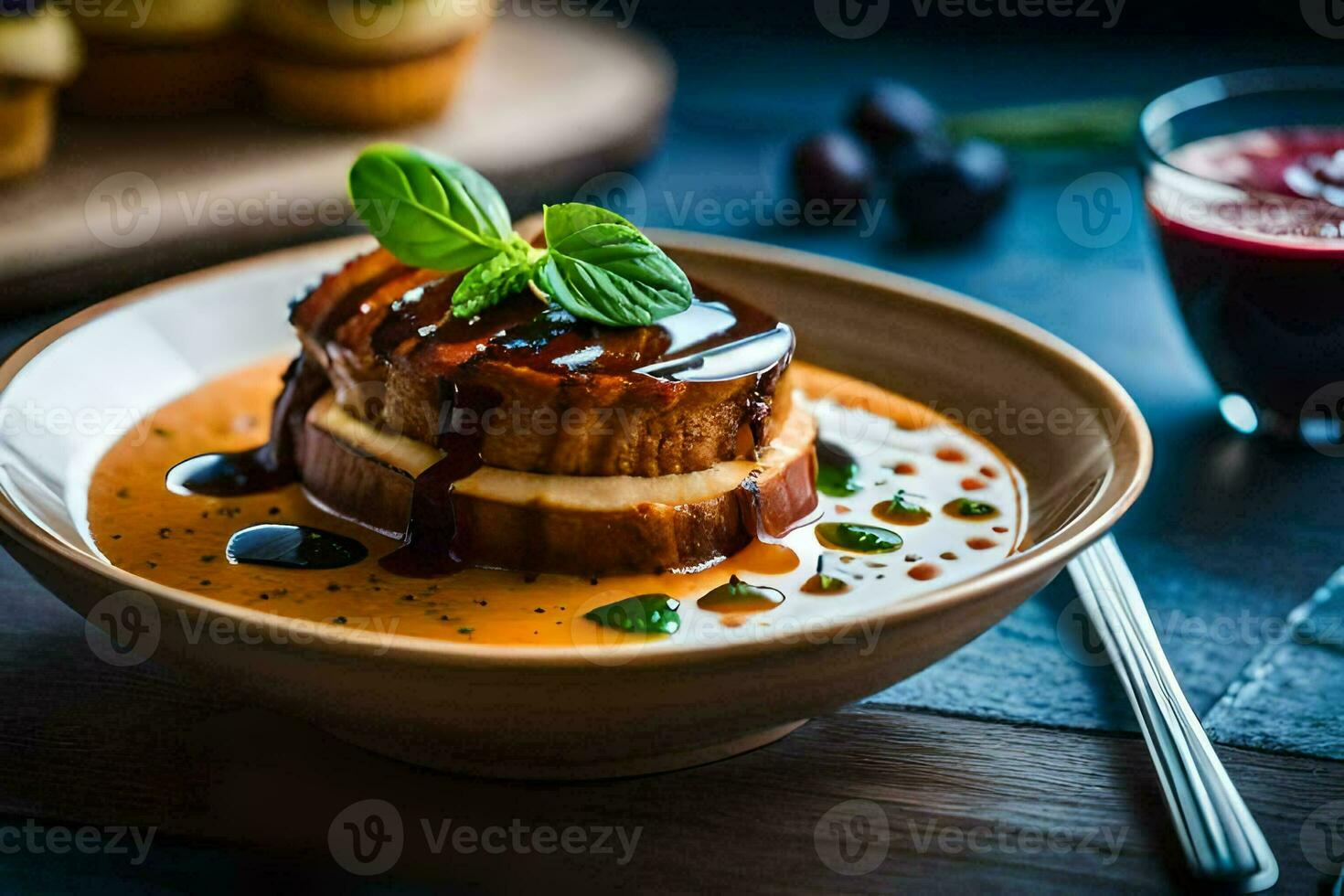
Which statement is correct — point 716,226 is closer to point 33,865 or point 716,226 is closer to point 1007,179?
point 1007,179

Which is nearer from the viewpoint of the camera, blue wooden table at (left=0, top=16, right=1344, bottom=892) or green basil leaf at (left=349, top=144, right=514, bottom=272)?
blue wooden table at (left=0, top=16, right=1344, bottom=892)

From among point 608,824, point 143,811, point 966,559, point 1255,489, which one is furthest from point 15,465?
point 1255,489

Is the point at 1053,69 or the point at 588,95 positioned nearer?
the point at 588,95
